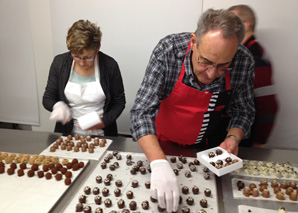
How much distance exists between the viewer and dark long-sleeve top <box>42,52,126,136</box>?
2410 millimetres

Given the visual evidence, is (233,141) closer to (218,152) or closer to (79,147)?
(218,152)

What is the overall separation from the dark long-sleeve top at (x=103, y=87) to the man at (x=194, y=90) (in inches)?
21.3

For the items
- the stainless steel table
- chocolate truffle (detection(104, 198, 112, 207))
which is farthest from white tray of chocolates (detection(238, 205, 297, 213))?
chocolate truffle (detection(104, 198, 112, 207))

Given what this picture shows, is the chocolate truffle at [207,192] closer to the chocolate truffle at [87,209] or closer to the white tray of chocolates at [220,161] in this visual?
the white tray of chocolates at [220,161]

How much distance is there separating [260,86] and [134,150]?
1724 millimetres

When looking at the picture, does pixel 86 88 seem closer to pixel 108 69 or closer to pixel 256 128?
pixel 108 69

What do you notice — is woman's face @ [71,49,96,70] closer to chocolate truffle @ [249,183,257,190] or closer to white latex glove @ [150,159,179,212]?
white latex glove @ [150,159,179,212]

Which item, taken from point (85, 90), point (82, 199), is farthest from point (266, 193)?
point (85, 90)

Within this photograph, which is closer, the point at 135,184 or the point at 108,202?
the point at 108,202

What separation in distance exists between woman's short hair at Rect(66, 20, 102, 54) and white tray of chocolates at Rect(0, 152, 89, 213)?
0.92 metres

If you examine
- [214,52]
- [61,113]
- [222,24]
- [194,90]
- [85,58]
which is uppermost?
[222,24]

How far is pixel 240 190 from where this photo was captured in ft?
5.02

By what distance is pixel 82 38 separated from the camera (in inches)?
84.7

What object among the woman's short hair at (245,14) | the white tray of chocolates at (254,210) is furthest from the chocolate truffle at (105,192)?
the woman's short hair at (245,14)
